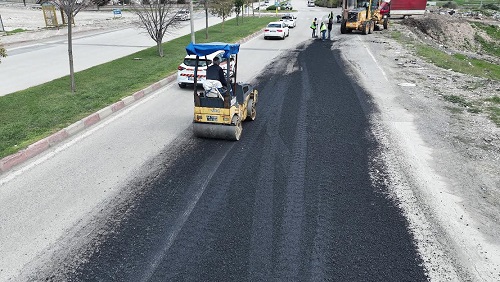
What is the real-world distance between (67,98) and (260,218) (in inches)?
370

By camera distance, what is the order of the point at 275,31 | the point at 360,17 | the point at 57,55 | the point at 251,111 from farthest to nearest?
the point at 360,17, the point at 275,31, the point at 57,55, the point at 251,111

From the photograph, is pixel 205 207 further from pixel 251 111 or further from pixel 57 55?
pixel 57 55

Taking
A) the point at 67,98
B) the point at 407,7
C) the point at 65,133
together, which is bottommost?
the point at 65,133

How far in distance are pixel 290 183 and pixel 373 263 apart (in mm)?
2500

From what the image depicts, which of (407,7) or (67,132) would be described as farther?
(407,7)

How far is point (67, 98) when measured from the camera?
1266cm

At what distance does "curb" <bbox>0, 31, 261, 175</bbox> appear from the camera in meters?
8.10

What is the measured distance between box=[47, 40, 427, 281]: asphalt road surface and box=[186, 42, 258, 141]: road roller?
347 mm

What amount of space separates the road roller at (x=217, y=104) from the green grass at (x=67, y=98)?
3876mm

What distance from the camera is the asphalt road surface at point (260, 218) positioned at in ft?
17.1

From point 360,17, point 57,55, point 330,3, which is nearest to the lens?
point 57,55

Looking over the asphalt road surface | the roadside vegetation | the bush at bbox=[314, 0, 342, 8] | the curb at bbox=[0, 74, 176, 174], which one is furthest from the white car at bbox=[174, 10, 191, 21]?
the bush at bbox=[314, 0, 342, 8]

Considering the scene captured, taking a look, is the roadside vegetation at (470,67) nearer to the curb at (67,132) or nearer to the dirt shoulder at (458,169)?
the dirt shoulder at (458,169)

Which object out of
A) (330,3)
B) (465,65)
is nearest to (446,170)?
(465,65)
